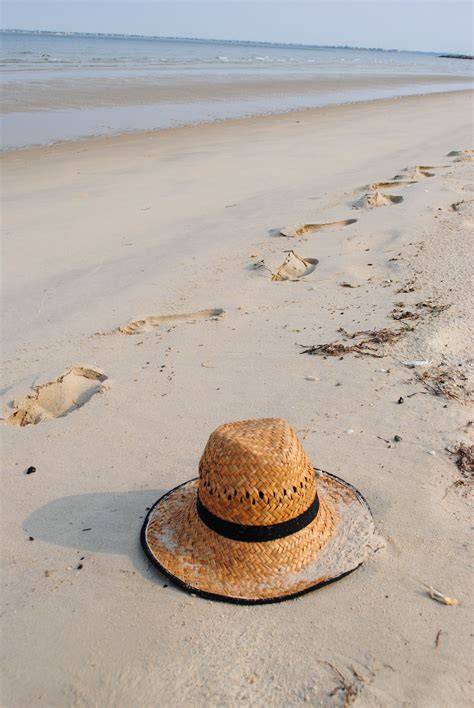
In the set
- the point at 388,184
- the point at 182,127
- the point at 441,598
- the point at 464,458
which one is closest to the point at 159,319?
the point at 464,458

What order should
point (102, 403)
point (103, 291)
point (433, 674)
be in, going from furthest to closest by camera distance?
1. point (103, 291)
2. point (102, 403)
3. point (433, 674)

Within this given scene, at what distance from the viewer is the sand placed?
2053 mm

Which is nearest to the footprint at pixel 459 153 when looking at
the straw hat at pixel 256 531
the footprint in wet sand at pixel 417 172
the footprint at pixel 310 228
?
the footprint in wet sand at pixel 417 172

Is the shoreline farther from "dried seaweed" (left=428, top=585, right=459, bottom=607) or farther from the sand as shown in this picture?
"dried seaweed" (left=428, top=585, right=459, bottom=607)

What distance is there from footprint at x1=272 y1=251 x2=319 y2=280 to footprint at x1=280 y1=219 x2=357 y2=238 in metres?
0.68

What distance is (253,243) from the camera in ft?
20.3

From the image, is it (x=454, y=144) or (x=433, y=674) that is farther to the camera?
(x=454, y=144)

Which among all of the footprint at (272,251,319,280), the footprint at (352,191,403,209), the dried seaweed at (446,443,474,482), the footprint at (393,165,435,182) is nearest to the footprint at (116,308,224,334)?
the footprint at (272,251,319,280)

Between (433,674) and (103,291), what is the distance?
4000 millimetres

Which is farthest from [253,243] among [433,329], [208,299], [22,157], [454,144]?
[454,144]

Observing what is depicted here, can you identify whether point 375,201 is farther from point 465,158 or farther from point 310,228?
point 465,158

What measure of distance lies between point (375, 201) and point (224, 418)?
469cm

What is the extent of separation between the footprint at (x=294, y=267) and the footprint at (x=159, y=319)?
0.83m

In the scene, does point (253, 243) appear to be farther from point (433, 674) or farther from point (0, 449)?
point (433, 674)
